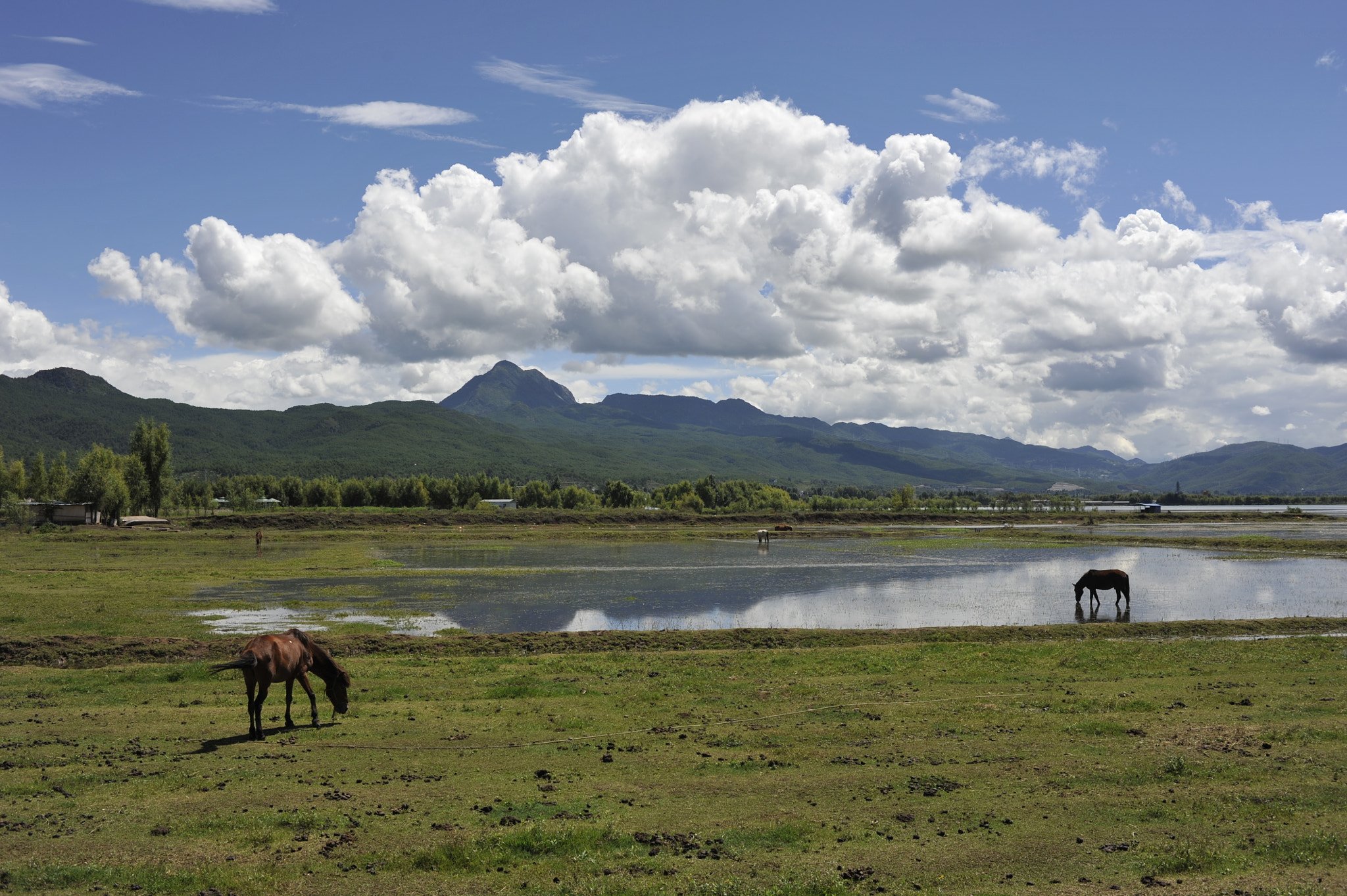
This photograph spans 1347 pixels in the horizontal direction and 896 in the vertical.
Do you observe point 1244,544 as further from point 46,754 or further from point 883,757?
point 46,754

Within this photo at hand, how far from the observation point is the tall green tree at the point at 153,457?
132750mm

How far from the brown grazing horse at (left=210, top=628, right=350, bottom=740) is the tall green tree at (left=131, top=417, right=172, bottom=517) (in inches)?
5378

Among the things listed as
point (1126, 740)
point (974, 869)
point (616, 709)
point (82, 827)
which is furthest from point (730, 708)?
point (82, 827)

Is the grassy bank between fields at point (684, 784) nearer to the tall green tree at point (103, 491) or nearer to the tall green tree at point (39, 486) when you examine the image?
the tall green tree at point (103, 491)

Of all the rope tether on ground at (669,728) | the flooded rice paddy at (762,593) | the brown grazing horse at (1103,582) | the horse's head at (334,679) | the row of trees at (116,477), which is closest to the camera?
the rope tether on ground at (669,728)

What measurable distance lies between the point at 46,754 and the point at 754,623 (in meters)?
27.0

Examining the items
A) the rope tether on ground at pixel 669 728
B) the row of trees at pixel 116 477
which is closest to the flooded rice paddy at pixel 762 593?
the rope tether on ground at pixel 669 728

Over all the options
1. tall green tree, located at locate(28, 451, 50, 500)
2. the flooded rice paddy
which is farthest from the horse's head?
tall green tree, located at locate(28, 451, 50, 500)

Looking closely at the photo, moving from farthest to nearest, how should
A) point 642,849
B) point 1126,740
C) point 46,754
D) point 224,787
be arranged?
point 1126,740, point 46,754, point 224,787, point 642,849

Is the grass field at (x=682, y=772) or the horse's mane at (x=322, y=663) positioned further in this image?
the horse's mane at (x=322, y=663)

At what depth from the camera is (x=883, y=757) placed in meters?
15.3

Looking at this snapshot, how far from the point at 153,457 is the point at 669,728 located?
14493 cm

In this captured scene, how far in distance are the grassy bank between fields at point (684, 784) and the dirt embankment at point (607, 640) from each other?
7.20 feet

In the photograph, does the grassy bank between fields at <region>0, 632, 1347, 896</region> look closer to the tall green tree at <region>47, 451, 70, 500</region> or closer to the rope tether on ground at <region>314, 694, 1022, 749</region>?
the rope tether on ground at <region>314, 694, 1022, 749</region>
